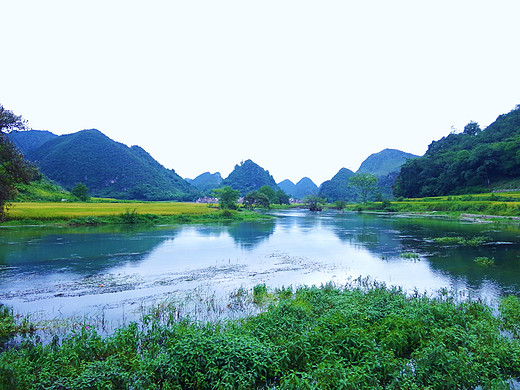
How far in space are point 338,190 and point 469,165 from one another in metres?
101

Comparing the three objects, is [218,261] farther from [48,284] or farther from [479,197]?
[479,197]

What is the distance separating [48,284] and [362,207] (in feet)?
265

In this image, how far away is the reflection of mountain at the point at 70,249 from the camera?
15.9 m

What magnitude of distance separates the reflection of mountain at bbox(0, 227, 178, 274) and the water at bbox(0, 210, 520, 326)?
6 cm

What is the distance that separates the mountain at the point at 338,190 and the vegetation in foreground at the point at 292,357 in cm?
15229

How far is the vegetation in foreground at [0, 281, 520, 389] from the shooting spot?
4797mm

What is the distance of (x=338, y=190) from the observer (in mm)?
171500

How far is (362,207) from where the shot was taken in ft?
271

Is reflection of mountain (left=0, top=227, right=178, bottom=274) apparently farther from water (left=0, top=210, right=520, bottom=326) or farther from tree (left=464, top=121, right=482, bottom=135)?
tree (left=464, top=121, right=482, bottom=135)

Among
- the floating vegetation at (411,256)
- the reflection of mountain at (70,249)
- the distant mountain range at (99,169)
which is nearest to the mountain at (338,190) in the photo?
the distant mountain range at (99,169)

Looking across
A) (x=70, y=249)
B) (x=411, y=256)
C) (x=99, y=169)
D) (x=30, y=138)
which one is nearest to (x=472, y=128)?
(x=411, y=256)

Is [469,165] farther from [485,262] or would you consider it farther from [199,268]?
[199,268]

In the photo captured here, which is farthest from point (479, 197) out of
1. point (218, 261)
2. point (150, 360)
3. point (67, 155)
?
point (67, 155)

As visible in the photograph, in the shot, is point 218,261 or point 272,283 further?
point 218,261
